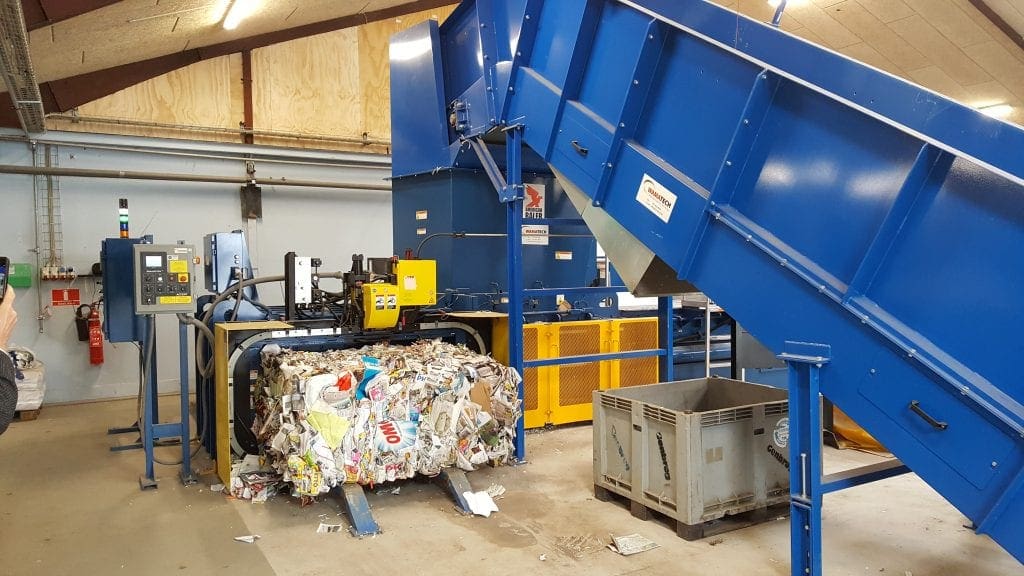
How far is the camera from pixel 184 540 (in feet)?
12.3

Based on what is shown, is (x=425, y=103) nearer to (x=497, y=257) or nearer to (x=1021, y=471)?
(x=497, y=257)

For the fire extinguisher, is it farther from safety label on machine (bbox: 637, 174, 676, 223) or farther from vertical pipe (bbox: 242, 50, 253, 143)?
safety label on machine (bbox: 637, 174, 676, 223)

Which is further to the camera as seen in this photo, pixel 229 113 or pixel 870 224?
pixel 229 113

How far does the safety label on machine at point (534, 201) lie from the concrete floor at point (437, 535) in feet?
7.69

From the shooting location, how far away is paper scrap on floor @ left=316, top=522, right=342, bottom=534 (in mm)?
3839

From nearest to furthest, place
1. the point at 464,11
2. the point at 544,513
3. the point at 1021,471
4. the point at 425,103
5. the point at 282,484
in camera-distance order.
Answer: the point at 1021,471 → the point at 544,513 → the point at 282,484 → the point at 464,11 → the point at 425,103

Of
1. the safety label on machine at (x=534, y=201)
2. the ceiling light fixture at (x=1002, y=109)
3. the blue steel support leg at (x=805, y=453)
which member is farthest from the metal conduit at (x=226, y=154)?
the ceiling light fixture at (x=1002, y=109)

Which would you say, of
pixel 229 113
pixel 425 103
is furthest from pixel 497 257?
pixel 229 113

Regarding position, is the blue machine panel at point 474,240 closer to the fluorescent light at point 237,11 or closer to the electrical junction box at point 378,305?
the electrical junction box at point 378,305

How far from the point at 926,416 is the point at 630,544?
1692 mm

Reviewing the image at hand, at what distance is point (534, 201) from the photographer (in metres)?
6.24

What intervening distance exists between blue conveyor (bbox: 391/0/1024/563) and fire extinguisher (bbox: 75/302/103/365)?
18.7 ft

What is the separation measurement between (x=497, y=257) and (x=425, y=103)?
A: 1.48 meters

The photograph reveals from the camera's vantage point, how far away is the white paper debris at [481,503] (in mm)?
4078
